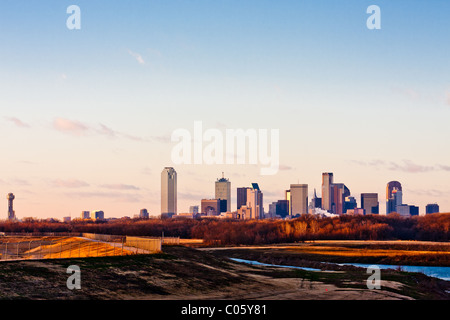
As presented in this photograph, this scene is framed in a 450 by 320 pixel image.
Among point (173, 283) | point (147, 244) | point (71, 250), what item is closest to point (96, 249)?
point (71, 250)

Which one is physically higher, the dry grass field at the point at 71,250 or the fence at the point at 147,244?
the fence at the point at 147,244

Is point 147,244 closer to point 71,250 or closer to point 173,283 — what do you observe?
point 71,250

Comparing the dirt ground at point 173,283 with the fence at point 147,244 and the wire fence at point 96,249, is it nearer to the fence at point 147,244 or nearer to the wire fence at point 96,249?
the fence at point 147,244

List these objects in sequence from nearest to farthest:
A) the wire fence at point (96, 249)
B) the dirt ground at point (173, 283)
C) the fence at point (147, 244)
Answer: the dirt ground at point (173, 283) < the fence at point (147, 244) < the wire fence at point (96, 249)

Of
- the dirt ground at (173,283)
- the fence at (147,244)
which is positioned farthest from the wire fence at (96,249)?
the dirt ground at (173,283)

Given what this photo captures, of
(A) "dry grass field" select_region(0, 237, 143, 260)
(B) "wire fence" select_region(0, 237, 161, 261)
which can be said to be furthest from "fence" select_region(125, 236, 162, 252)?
(A) "dry grass field" select_region(0, 237, 143, 260)

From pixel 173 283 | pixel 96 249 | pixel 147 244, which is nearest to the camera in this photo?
pixel 173 283

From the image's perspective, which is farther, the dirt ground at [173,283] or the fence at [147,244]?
the fence at [147,244]

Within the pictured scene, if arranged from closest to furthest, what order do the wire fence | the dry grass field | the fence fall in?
the fence, the wire fence, the dry grass field

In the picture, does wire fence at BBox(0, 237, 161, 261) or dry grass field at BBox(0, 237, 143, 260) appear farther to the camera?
dry grass field at BBox(0, 237, 143, 260)

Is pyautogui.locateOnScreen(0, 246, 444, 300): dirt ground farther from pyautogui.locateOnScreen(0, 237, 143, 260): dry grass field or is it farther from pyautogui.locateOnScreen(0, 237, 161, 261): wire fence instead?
pyautogui.locateOnScreen(0, 237, 143, 260): dry grass field

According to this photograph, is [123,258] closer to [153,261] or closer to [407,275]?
[153,261]
